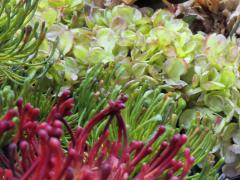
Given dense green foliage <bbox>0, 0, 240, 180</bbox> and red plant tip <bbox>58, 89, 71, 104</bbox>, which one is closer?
red plant tip <bbox>58, 89, 71, 104</bbox>

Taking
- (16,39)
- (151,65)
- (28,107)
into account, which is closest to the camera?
(28,107)

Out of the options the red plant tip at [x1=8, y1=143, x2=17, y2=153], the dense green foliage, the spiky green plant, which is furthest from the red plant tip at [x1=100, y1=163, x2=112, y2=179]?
the dense green foliage

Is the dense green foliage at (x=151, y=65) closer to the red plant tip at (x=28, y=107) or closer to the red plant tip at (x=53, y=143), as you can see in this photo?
the red plant tip at (x=28, y=107)

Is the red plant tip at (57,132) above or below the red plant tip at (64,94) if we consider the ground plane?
above

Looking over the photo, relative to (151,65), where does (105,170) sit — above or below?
above

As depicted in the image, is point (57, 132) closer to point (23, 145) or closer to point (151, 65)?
point (23, 145)

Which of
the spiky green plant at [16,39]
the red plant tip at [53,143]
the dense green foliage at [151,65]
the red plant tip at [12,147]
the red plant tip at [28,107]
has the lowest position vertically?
the dense green foliage at [151,65]

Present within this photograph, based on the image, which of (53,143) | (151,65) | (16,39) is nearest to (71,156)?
(53,143)

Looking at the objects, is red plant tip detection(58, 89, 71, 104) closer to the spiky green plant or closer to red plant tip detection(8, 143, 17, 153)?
red plant tip detection(8, 143, 17, 153)

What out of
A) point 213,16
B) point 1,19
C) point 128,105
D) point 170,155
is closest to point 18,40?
point 1,19

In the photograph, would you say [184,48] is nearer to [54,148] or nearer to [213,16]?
[213,16]

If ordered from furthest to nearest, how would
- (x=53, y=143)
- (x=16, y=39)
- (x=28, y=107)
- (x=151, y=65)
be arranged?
(x=151, y=65), (x=16, y=39), (x=28, y=107), (x=53, y=143)

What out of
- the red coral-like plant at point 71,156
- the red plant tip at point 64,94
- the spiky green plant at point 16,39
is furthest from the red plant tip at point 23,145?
the spiky green plant at point 16,39
